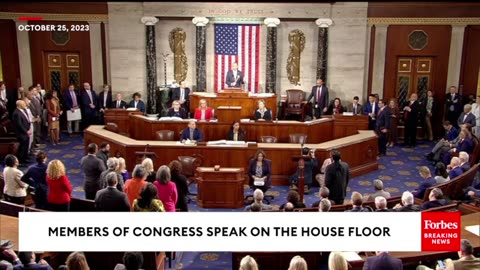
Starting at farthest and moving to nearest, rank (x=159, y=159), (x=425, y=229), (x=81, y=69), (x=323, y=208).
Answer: (x=81, y=69) → (x=159, y=159) → (x=323, y=208) → (x=425, y=229)

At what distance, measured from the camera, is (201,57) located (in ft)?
52.0

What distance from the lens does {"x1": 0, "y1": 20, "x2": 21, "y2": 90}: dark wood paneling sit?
1591 centimetres

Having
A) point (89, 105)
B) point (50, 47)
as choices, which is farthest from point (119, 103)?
point (50, 47)

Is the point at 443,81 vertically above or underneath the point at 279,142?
above

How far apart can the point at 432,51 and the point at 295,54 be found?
12.3ft

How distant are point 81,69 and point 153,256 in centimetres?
1091

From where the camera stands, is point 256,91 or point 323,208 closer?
point 323,208

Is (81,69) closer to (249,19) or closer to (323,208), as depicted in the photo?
(249,19)

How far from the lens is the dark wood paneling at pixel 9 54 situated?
15914mm

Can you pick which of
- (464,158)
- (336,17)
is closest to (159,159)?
(464,158)

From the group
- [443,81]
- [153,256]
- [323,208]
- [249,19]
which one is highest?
[249,19]

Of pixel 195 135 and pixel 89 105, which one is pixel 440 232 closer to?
pixel 195 135

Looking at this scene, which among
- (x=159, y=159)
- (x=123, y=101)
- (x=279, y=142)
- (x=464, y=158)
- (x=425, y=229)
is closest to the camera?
(x=425, y=229)

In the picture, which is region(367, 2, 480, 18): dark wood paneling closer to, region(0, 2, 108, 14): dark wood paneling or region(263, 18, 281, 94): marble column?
region(263, 18, 281, 94): marble column
